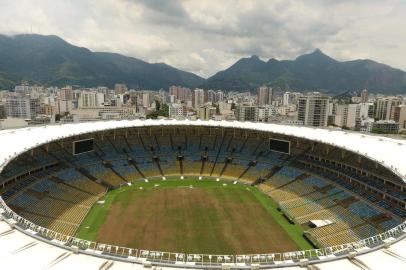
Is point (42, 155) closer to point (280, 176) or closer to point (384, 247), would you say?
point (280, 176)

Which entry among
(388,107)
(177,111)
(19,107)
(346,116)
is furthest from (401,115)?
(19,107)

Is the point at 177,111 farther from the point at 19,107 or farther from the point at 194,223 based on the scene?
the point at 194,223

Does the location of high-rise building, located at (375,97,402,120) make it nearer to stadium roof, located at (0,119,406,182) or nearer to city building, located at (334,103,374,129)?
city building, located at (334,103,374,129)

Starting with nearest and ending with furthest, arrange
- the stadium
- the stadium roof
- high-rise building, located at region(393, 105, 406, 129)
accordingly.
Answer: the stadium → the stadium roof → high-rise building, located at region(393, 105, 406, 129)

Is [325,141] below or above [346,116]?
above

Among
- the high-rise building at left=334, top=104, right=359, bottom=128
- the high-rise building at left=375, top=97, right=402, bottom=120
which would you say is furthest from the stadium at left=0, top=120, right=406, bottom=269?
the high-rise building at left=375, top=97, right=402, bottom=120

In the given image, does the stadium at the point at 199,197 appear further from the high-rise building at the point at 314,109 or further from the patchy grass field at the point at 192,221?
the high-rise building at the point at 314,109
